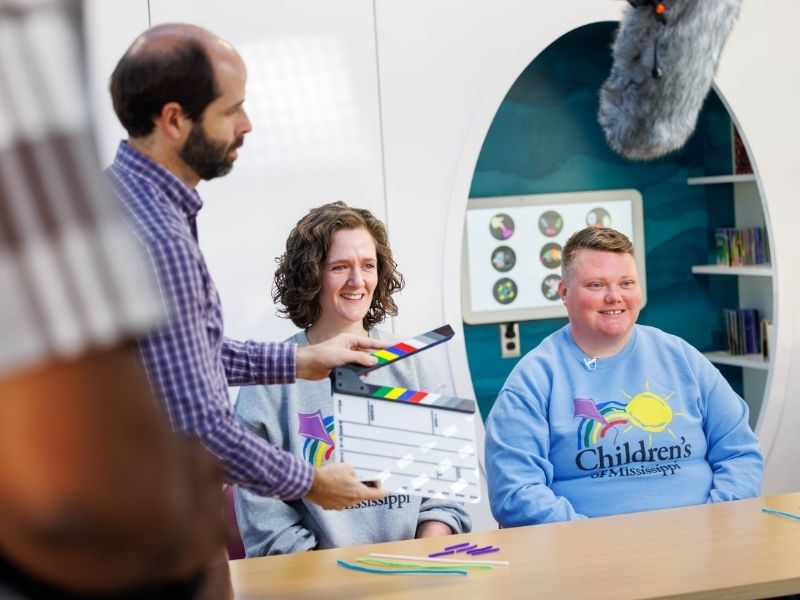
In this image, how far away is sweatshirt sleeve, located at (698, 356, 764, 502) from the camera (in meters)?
3.01

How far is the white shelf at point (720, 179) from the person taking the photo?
16.8ft

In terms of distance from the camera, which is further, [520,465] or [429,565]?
[520,465]

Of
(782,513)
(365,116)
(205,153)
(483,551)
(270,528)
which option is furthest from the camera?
(365,116)

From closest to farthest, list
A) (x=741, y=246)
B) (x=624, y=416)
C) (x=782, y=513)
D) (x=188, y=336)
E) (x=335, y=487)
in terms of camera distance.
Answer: (x=188, y=336)
(x=335, y=487)
(x=782, y=513)
(x=624, y=416)
(x=741, y=246)

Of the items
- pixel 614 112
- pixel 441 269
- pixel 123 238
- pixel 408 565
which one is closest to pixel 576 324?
pixel 441 269

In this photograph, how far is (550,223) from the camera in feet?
17.1

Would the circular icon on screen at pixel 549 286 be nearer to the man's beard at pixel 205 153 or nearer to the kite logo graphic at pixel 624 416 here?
the kite logo graphic at pixel 624 416

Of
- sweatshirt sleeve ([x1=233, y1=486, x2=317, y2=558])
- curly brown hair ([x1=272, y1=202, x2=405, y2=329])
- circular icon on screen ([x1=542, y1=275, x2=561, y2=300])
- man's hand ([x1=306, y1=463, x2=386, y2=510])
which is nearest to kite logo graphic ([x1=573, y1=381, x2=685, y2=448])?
curly brown hair ([x1=272, y1=202, x2=405, y2=329])

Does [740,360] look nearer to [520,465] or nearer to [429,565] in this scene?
[520,465]

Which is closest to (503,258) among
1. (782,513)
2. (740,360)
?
(740,360)

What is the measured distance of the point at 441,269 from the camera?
4.05 meters

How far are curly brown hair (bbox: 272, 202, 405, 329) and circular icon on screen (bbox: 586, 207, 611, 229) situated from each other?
2245 millimetres

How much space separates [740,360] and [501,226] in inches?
51.9

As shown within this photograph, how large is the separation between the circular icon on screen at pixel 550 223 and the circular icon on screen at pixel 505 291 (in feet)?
0.98
